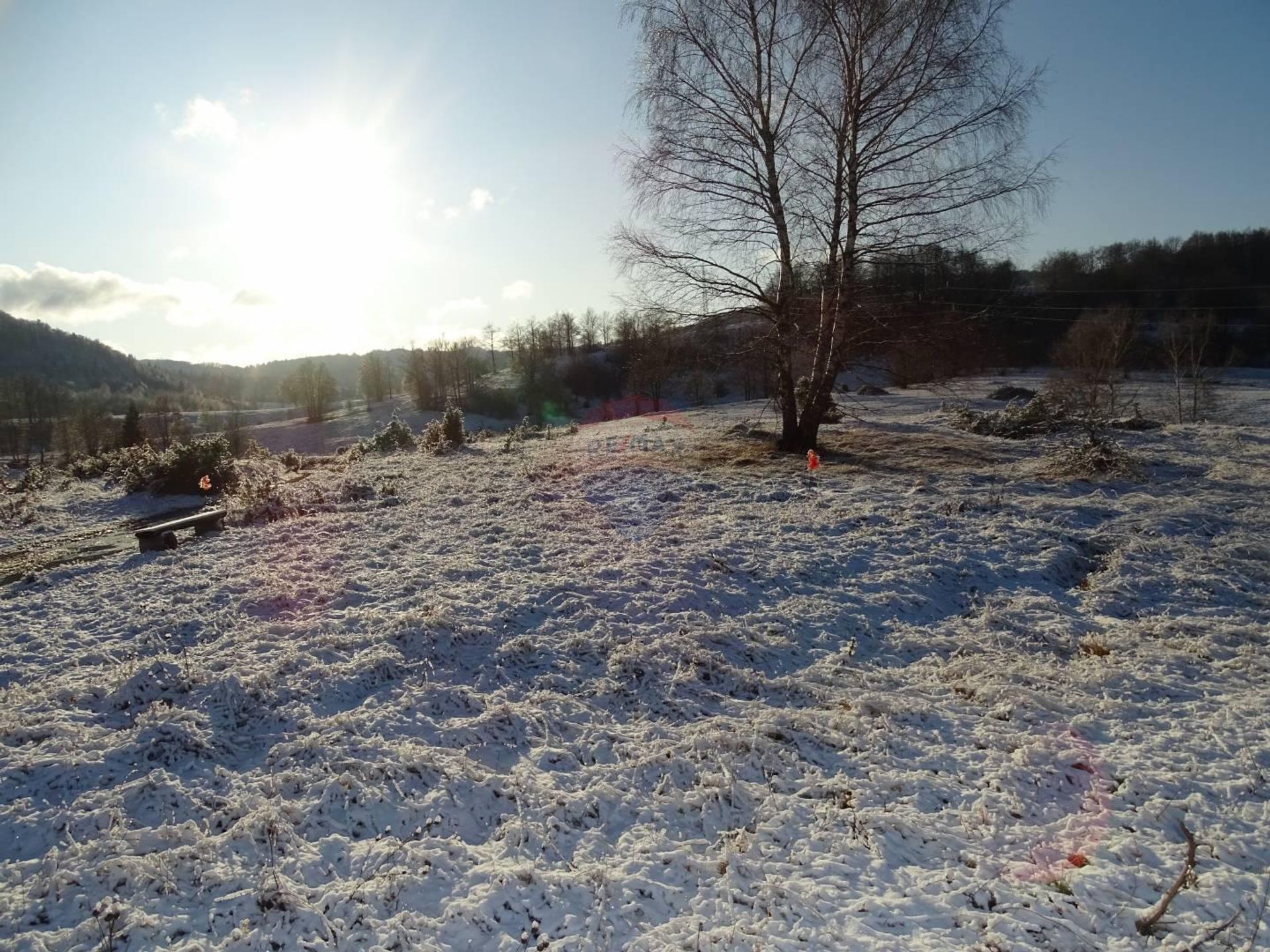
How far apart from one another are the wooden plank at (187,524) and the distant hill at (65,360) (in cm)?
18459

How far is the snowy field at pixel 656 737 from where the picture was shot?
299 centimetres

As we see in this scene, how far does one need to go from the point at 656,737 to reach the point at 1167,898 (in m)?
2.78

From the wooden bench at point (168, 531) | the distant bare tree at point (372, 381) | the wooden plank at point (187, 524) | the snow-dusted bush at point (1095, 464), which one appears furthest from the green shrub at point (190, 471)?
the distant bare tree at point (372, 381)

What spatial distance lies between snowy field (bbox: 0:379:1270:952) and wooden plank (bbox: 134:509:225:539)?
0.59 m

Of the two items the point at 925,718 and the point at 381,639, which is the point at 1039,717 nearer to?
the point at 925,718

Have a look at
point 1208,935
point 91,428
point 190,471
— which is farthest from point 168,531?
point 91,428

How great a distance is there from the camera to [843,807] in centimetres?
368

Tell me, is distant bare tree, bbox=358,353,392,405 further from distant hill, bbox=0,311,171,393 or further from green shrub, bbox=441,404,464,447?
distant hill, bbox=0,311,171,393

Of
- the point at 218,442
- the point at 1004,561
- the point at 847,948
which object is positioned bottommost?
the point at 847,948

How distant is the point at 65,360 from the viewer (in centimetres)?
16900

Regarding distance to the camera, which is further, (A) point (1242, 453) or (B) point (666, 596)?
(A) point (1242, 453)

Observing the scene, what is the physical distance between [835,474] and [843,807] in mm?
8181

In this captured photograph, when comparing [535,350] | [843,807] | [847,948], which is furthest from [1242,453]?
[535,350]

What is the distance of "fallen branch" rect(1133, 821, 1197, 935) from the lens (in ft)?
9.21
